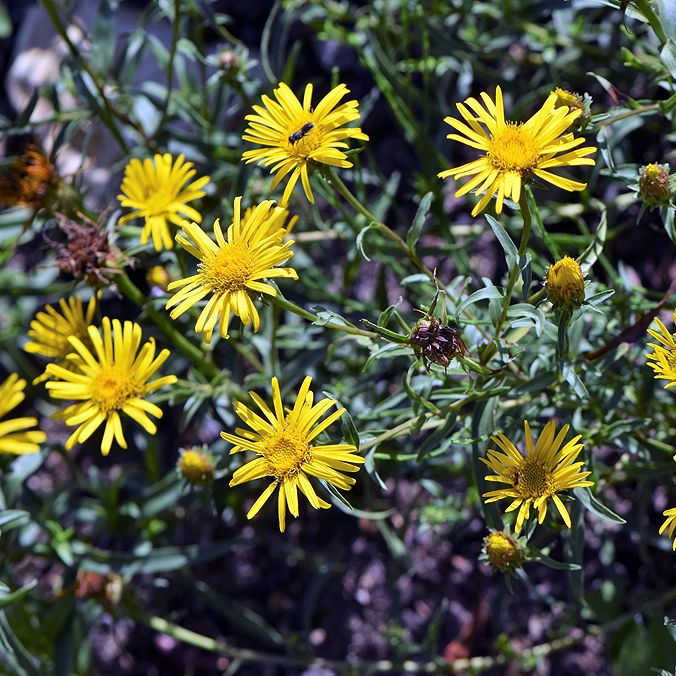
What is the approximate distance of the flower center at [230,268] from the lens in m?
1.86

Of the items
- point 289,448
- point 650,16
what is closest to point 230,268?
point 289,448

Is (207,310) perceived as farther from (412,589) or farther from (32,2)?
(32,2)

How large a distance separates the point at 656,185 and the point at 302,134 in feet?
3.49

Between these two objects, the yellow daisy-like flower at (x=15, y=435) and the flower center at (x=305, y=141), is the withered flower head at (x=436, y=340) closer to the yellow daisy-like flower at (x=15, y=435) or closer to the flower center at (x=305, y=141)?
the flower center at (x=305, y=141)

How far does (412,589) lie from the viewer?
3387 millimetres

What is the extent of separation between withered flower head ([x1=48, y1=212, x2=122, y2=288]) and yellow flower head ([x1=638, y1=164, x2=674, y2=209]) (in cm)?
171

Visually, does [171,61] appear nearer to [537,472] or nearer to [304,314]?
[304,314]

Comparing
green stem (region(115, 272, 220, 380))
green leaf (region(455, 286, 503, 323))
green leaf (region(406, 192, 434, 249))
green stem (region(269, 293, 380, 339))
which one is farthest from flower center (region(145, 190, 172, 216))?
green leaf (region(455, 286, 503, 323))

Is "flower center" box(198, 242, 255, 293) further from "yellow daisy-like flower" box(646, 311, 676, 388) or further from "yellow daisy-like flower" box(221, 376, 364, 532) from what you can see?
"yellow daisy-like flower" box(646, 311, 676, 388)

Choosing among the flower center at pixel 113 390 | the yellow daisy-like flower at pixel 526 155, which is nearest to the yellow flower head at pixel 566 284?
the yellow daisy-like flower at pixel 526 155

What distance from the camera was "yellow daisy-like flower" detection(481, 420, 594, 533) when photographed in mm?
1766

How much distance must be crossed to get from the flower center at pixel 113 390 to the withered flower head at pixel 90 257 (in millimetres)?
323

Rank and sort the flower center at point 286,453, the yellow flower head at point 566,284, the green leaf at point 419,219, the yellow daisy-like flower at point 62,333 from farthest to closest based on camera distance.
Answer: the yellow daisy-like flower at point 62,333 → the green leaf at point 419,219 → the flower center at point 286,453 → the yellow flower head at point 566,284

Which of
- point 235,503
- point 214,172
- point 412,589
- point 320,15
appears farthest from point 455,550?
point 320,15
